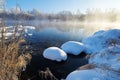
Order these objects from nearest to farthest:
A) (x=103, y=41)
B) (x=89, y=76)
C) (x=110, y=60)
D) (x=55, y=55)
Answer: (x=89, y=76) → (x=110, y=60) → (x=55, y=55) → (x=103, y=41)

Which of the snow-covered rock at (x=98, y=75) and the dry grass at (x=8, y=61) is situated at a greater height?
the dry grass at (x=8, y=61)

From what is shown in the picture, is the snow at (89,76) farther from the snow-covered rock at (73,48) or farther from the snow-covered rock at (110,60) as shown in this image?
the snow-covered rock at (73,48)

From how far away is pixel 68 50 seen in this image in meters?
14.7

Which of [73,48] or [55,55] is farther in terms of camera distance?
[73,48]

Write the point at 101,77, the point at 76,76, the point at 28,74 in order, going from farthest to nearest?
the point at 28,74, the point at 76,76, the point at 101,77

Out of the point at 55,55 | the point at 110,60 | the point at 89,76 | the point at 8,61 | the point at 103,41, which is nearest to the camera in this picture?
the point at 8,61

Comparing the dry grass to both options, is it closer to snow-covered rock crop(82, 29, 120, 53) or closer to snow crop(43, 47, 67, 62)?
snow crop(43, 47, 67, 62)

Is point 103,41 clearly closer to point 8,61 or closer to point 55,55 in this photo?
point 55,55

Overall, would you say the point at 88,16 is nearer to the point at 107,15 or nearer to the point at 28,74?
the point at 107,15

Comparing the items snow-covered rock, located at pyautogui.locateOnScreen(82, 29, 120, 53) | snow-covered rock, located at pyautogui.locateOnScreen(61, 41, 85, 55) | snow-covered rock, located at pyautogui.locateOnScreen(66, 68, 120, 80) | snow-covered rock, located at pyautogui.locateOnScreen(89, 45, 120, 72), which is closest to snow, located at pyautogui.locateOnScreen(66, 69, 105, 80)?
snow-covered rock, located at pyautogui.locateOnScreen(66, 68, 120, 80)

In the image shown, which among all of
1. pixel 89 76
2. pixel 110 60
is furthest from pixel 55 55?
pixel 89 76

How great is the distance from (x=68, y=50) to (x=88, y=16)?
3526 inches

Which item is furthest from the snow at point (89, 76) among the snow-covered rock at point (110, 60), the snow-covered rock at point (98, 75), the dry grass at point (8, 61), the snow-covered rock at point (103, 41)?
the snow-covered rock at point (103, 41)

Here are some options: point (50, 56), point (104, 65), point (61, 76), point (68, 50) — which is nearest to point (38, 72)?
point (61, 76)
